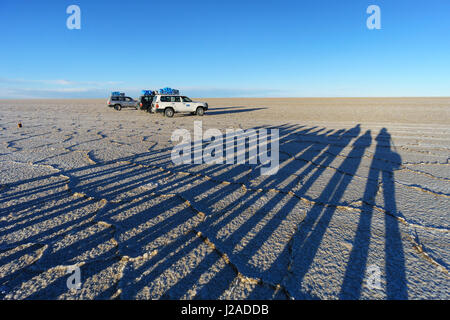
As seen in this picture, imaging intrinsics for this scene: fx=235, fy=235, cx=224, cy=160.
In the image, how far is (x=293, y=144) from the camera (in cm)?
690

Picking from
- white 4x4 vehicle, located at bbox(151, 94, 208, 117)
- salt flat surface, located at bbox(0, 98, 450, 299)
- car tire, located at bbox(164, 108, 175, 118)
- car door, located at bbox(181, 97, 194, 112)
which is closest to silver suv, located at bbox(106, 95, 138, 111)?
white 4x4 vehicle, located at bbox(151, 94, 208, 117)

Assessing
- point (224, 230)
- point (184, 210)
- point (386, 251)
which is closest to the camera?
point (386, 251)

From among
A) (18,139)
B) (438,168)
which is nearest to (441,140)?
(438,168)

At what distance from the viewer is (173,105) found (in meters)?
16.1

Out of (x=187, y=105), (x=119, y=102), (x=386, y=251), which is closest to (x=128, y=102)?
(x=119, y=102)

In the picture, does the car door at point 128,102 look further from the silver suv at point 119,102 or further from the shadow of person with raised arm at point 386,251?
the shadow of person with raised arm at point 386,251

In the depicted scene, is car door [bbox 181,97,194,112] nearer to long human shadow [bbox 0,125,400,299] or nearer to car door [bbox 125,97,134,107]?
car door [bbox 125,97,134,107]

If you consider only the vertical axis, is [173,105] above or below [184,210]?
above

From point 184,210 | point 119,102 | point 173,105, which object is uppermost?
point 119,102

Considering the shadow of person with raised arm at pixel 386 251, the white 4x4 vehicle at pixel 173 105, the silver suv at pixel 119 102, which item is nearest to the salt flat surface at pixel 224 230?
the shadow of person with raised arm at pixel 386 251

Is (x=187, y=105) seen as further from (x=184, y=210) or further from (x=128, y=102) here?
(x=184, y=210)

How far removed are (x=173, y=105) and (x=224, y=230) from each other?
14.7 m

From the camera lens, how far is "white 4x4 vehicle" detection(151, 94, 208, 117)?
15.8 m

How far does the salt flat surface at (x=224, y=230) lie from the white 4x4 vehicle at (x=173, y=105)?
11504mm
